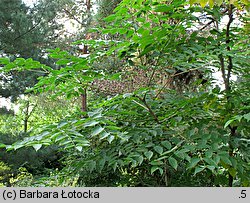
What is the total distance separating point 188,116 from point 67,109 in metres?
6.17

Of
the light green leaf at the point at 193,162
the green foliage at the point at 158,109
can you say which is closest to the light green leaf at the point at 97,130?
the green foliage at the point at 158,109

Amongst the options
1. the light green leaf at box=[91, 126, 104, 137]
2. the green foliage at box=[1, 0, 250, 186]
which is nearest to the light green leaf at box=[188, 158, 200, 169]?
the green foliage at box=[1, 0, 250, 186]

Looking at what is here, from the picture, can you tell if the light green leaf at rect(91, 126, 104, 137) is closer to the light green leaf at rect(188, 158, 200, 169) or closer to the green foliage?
the green foliage

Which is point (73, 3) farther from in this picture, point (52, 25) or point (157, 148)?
point (157, 148)

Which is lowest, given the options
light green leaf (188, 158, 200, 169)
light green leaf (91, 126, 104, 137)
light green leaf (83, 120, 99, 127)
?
light green leaf (188, 158, 200, 169)

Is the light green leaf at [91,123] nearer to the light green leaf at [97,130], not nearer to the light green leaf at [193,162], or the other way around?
the light green leaf at [97,130]

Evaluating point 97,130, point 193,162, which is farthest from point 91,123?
point 193,162

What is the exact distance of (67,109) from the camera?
7.51 meters

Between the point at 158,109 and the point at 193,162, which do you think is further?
the point at 158,109

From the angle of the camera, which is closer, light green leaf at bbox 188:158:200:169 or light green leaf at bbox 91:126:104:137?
light green leaf at bbox 91:126:104:137

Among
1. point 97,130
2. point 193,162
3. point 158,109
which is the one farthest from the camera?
point 158,109

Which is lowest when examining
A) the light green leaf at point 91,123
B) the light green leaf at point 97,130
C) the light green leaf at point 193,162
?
the light green leaf at point 193,162

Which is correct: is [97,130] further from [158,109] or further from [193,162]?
[158,109]

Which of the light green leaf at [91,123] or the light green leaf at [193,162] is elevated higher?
the light green leaf at [91,123]
